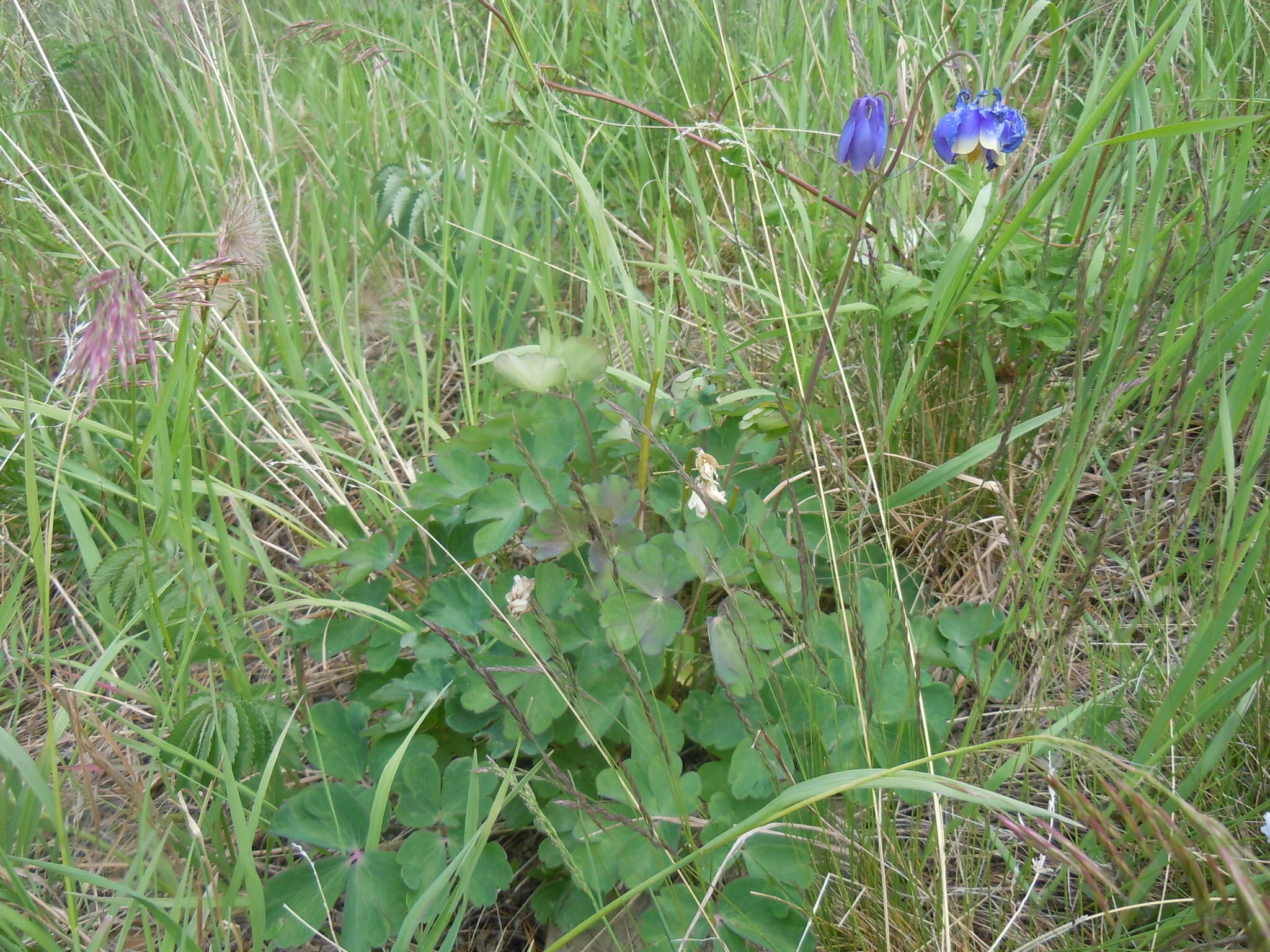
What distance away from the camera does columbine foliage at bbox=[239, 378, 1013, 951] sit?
45.7 inches

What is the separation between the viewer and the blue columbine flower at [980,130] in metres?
1.47

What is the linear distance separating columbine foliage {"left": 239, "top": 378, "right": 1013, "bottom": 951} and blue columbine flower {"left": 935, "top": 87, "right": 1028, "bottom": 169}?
534 mm

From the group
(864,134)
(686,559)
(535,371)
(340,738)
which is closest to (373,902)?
(340,738)

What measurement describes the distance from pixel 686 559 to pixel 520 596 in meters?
0.26

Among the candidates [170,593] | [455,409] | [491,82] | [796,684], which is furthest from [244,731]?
[491,82]

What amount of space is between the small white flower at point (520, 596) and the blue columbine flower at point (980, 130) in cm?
100

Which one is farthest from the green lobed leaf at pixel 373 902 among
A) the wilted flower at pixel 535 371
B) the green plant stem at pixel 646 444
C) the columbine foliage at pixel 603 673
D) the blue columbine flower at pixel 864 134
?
the blue columbine flower at pixel 864 134

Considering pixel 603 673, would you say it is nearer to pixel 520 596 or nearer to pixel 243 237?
pixel 520 596

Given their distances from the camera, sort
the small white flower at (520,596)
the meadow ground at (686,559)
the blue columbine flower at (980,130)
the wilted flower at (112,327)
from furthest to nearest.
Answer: the blue columbine flower at (980,130) → the small white flower at (520,596) → the meadow ground at (686,559) → the wilted flower at (112,327)

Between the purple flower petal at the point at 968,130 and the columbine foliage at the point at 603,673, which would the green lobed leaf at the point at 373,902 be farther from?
the purple flower petal at the point at 968,130

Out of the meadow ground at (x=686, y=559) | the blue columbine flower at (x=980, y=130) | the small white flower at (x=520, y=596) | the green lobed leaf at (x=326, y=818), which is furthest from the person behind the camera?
the blue columbine flower at (x=980, y=130)

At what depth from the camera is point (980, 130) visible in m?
1.48

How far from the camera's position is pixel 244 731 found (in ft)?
4.07

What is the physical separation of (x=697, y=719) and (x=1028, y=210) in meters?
0.85
